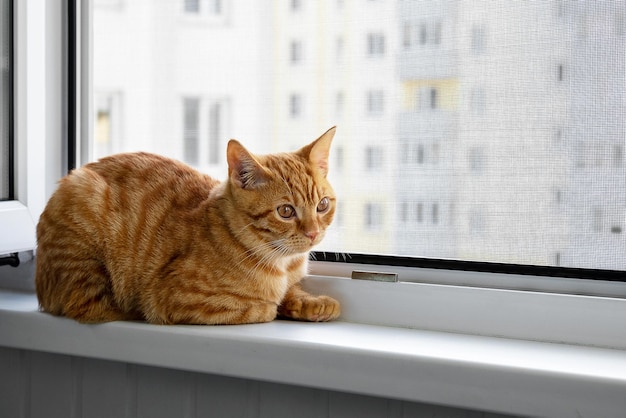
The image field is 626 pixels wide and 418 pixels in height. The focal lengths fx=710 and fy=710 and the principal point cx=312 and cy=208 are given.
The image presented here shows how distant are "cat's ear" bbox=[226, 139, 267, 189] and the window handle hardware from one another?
66 centimetres

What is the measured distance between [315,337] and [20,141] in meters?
0.87

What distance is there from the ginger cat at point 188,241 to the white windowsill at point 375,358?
4cm

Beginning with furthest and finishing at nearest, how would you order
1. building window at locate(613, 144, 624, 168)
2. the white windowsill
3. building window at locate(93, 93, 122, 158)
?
1. building window at locate(93, 93, 122, 158)
2. building window at locate(613, 144, 624, 168)
3. the white windowsill

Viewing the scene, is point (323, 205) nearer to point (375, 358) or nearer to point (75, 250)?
point (375, 358)

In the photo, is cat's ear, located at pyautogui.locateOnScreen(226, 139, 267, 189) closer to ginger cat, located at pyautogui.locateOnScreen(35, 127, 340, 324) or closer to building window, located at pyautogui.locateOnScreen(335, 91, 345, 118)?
ginger cat, located at pyautogui.locateOnScreen(35, 127, 340, 324)

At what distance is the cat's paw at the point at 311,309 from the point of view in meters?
1.40

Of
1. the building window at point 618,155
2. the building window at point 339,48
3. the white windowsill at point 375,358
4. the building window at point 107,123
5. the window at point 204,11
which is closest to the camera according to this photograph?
the white windowsill at point 375,358

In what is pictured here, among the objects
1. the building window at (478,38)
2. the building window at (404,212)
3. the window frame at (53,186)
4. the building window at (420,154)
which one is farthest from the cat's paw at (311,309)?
the building window at (478,38)

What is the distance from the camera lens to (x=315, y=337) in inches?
50.3

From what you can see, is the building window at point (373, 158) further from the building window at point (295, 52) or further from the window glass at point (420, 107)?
the building window at point (295, 52)

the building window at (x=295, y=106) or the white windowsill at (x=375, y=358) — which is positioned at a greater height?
the building window at (x=295, y=106)

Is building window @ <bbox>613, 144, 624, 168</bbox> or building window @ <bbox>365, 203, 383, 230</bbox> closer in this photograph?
building window @ <bbox>613, 144, 624, 168</bbox>

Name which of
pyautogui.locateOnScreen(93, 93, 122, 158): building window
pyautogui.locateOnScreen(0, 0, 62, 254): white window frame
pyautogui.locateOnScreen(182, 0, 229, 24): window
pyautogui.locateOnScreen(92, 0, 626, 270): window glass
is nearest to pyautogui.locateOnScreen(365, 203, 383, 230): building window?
pyautogui.locateOnScreen(92, 0, 626, 270): window glass

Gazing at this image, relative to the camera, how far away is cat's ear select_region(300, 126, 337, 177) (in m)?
1.37
